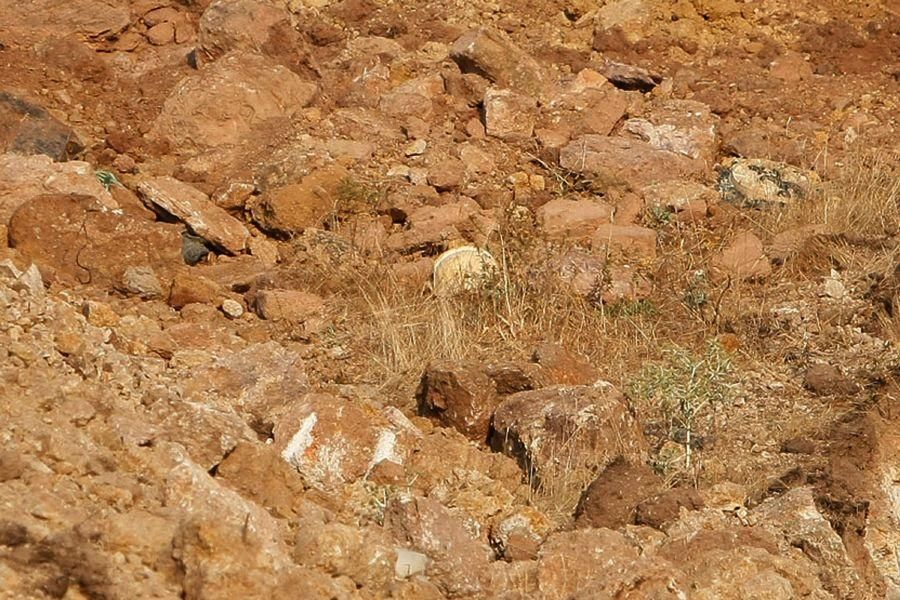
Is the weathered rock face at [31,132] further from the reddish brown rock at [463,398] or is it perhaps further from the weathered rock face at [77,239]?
the reddish brown rock at [463,398]

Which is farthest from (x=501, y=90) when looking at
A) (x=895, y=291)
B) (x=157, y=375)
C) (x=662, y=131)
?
(x=157, y=375)

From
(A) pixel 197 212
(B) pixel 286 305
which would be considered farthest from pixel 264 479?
(A) pixel 197 212

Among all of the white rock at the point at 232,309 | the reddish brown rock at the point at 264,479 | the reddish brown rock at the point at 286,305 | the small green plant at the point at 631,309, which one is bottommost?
the white rock at the point at 232,309

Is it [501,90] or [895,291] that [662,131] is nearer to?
[501,90]

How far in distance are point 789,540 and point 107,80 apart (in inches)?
218

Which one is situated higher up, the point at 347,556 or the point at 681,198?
the point at 347,556

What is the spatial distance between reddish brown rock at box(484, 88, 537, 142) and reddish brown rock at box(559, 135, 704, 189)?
0.30 m

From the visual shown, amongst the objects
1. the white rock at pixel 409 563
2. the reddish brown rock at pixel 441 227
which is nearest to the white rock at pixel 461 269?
the reddish brown rock at pixel 441 227

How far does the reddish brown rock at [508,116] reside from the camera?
7.81 meters

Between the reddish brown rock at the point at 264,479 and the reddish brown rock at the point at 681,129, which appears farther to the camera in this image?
the reddish brown rock at the point at 681,129

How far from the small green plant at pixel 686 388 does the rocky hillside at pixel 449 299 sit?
2 cm

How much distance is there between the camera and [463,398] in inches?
198

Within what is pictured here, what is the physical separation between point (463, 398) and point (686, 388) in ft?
2.82

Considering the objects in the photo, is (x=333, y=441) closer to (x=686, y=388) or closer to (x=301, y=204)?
(x=686, y=388)
